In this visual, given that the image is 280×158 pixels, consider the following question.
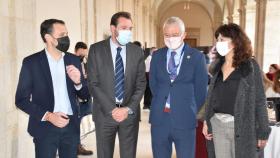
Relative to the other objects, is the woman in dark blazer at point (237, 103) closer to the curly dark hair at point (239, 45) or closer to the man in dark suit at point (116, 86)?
the curly dark hair at point (239, 45)

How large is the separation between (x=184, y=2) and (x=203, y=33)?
3008 mm

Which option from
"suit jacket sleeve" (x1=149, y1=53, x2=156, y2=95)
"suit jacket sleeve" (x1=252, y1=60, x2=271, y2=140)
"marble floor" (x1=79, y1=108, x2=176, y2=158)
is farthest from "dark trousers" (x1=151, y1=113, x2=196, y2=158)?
"marble floor" (x1=79, y1=108, x2=176, y2=158)

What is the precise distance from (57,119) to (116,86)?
68 cm

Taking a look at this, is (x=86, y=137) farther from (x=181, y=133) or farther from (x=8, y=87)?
(x=181, y=133)

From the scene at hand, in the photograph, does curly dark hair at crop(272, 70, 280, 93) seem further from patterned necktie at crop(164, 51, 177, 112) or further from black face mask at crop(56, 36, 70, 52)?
black face mask at crop(56, 36, 70, 52)

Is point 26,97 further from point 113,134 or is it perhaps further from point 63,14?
point 63,14

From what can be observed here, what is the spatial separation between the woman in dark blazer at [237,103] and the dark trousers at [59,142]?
118 cm

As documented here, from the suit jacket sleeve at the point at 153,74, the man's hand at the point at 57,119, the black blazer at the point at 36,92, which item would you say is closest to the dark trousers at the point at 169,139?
the suit jacket sleeve at the point at 153,74

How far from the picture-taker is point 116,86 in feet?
10.5

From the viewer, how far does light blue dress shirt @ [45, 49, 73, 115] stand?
112 inches

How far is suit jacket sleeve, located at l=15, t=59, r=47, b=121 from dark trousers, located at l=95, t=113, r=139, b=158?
24.2 inches

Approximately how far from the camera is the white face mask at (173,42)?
308 centimetres

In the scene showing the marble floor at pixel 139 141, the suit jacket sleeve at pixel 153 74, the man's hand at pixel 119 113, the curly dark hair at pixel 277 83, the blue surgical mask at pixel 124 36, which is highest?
the blue surgical mask at pixel 124 36

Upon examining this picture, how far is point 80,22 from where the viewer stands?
22.7 feet
